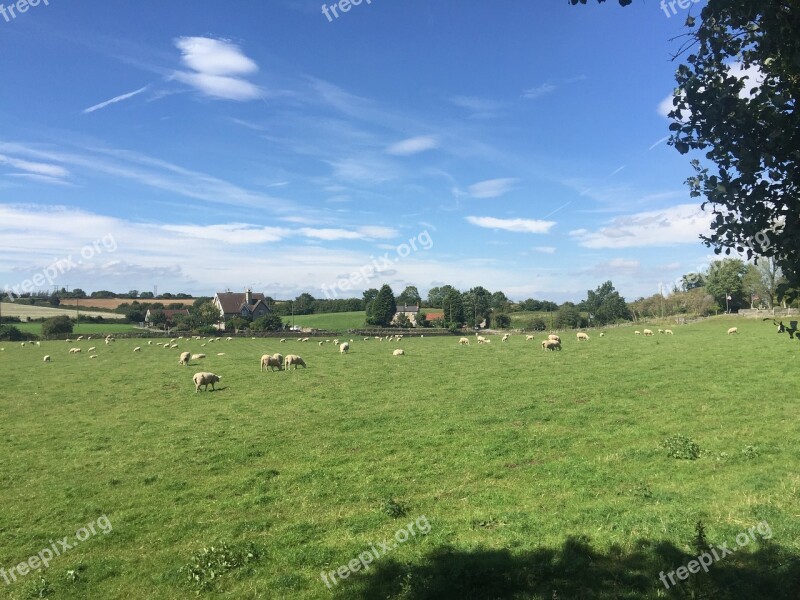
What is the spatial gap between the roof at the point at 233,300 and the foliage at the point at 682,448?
488ft

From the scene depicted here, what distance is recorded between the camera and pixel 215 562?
8734mm

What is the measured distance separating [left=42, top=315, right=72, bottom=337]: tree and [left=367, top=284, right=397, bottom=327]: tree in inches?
2619

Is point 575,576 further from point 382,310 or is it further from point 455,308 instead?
point 455,308

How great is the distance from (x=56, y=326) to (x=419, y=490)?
109 m

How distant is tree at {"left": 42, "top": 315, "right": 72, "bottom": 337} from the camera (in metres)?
95.2

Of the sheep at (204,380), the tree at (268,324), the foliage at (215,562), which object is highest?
the tree at (268,324)

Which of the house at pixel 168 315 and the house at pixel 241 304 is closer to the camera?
the house at pixel 168 315

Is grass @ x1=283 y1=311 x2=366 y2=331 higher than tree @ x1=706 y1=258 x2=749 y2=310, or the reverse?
tree @ x1=706 y1=258 x2=749 y2=310

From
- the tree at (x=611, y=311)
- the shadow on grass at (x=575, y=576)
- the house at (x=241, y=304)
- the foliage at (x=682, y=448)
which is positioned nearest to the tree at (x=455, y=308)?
the tree at (x=611, y=311)

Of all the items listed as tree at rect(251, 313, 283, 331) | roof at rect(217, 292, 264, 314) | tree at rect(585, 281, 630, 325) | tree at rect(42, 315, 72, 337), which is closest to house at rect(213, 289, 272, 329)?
roof at rect(217, 292, 264, 314)

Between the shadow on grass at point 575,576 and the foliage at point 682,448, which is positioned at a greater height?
the foliage at point 682,448

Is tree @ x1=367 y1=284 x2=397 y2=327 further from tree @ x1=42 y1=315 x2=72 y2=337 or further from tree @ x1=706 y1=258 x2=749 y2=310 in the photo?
tree @ x1=706 y1=258 x2=749 y2=310

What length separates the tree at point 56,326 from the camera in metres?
95.2

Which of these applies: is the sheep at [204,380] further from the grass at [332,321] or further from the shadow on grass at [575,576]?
the grass at [332,321]
